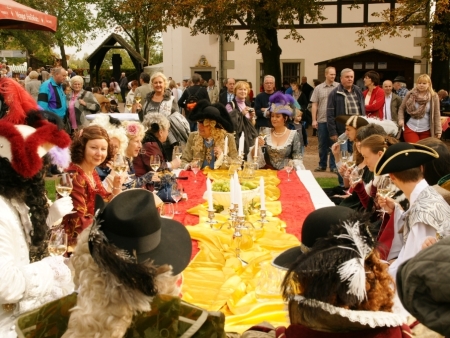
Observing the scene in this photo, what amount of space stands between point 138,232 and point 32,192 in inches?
39.7

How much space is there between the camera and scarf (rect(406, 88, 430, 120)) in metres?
9.16

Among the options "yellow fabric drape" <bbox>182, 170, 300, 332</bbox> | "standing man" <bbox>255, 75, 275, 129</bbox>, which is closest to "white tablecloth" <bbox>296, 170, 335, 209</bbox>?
"yellow fabric drape" <bbox>182, 170, 300, 332</bbox>

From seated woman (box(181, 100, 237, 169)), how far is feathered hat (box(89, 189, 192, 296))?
14.8 feet

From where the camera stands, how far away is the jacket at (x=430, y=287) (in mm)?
1097

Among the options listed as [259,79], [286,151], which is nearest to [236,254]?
[286,151]

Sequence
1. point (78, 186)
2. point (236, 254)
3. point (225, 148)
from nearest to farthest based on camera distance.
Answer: point (236, 254)
point (78, 186)
point (225, 148)

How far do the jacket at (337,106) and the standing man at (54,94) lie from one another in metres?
4.31

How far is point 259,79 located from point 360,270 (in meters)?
21.6

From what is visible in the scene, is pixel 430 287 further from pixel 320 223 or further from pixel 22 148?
pixel 22 148

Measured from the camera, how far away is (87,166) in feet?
13.3

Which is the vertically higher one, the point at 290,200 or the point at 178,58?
the point at 178,58

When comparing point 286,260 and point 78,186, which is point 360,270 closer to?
point 286,260

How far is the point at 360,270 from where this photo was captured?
5.50ft

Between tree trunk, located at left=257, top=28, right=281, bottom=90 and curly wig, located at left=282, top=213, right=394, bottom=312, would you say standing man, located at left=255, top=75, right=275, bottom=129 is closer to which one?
tree trunk, located at left=257, top=28, right=281, bottom=90
